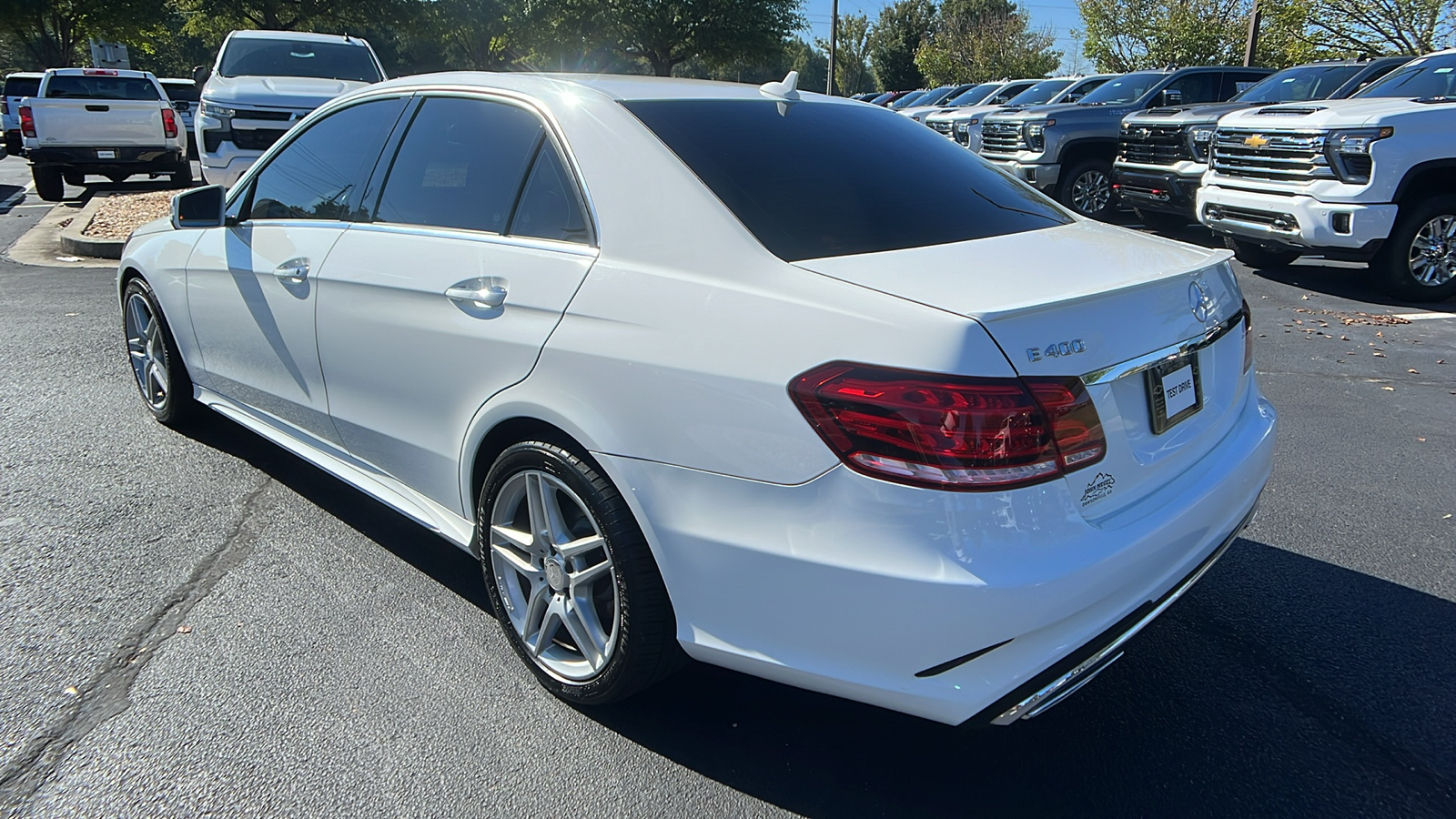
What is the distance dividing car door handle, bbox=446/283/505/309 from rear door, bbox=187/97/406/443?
31.4 inches

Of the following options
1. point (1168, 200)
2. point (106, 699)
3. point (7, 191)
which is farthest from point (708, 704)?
point (7, 191)

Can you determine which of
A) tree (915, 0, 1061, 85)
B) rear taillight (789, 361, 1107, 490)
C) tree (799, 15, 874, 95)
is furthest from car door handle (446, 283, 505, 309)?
tree (799, 15, 874, 95)

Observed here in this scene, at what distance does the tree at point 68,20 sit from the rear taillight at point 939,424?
3887 centimetres

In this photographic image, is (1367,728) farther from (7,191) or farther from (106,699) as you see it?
(7,191)

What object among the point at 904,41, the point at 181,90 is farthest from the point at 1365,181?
the point at 904,41

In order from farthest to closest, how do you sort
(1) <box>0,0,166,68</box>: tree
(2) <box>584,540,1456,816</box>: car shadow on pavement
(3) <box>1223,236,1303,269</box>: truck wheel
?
(1) <box>0,0,166,68</box>: tree < (3) <box>1223,236,1303,269</box>: truck wheel < (2) <box>584,540,1456,816</box>: car shadow on pavement

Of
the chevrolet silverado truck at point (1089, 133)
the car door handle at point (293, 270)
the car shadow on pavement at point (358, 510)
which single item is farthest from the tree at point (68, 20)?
the car door handle at point (293, 270)

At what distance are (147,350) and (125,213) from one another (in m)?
9.45

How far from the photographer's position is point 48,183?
1534 cm

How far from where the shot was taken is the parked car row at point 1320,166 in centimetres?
757

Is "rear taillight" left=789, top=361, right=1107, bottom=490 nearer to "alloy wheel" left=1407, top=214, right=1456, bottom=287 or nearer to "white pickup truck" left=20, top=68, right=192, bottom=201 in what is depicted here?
"alloy wheel" left=1407, top=214, right=1456, bottom=287

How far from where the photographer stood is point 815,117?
3143 mm

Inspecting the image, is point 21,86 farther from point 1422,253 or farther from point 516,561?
point 1422,253

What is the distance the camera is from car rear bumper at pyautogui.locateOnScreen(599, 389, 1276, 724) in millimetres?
1940
